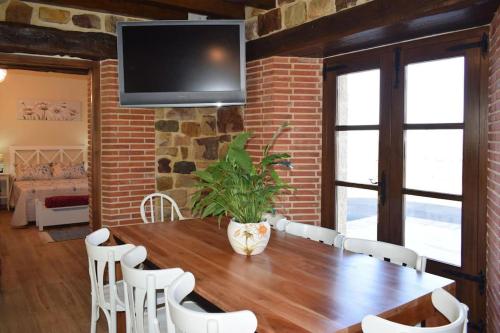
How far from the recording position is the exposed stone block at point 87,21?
425cm

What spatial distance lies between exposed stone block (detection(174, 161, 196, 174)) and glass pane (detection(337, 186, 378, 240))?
1.65 metres

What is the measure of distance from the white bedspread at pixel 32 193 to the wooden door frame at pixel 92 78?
2.56 meters

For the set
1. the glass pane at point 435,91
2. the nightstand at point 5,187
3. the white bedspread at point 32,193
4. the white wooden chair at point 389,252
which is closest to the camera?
the white wooden chair at point 389,252

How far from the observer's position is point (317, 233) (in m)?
2.94

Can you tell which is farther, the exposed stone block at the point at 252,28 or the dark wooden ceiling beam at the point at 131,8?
the exposed stone block at the point at 252,28

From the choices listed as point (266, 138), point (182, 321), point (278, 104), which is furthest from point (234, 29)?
point (182, 321)

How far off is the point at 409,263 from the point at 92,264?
1.78m

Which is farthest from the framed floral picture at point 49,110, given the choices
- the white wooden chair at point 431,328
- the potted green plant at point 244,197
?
the white wooden chair at point 431,328

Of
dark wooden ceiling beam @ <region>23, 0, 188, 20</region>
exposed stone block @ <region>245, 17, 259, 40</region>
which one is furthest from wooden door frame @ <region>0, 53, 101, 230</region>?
exposed stone block @ <region>245, 17, 259, 40</region>

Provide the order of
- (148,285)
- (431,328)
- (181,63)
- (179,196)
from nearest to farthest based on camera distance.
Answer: (431,328) → (148,285) → (181,63) → (179,196)

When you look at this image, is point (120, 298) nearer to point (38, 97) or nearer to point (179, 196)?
point (179, 196)

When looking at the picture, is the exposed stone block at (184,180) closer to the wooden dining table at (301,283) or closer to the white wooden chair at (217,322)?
the wooden dining table at (301,283)

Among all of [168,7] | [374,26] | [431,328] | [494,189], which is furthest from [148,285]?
[168,7]

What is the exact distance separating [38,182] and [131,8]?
14.9ft
